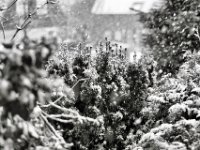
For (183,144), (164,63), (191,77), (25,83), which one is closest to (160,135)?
(183,144)

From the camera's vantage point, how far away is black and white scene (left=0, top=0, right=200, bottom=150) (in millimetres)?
2412

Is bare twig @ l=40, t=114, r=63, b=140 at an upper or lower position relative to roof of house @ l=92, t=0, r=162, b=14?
upper

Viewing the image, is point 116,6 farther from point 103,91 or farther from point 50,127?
point 50,127

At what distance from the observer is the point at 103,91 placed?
7523 millimetres

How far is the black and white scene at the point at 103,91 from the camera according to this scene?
95.0 inches

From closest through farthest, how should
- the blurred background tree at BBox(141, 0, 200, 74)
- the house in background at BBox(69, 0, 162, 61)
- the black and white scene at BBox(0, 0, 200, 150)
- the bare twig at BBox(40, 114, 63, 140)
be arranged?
the black and white scene at BBox(0, 0, 200, 150), the bare twig at BBox(40, 114, 63, 140), the blurred background tree at BBox(141, 0, 200, 74), the house in background at BBox(69, 0, 162, 61)

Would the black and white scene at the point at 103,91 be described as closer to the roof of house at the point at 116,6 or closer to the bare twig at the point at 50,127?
the bare twig at the point at 50,127

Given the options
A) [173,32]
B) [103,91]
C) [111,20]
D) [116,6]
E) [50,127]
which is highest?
[50,127]

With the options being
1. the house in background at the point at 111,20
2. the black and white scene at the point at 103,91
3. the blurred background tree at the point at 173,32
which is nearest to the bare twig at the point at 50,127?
the black and white scene at the point at 103,91

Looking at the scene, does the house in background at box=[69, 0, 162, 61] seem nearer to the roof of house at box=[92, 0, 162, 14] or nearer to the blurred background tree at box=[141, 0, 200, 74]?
the roof of house at box=[92, 0, 162, 14]

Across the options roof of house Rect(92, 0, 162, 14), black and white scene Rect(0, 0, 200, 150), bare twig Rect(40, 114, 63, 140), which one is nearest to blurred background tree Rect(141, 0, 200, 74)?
black and white scene Rect(0, 0, 200, 150)

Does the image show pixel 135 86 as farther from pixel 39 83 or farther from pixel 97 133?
pixel 39 83

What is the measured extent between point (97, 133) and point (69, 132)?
0.56m

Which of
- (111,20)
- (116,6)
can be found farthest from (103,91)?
(116,6)
